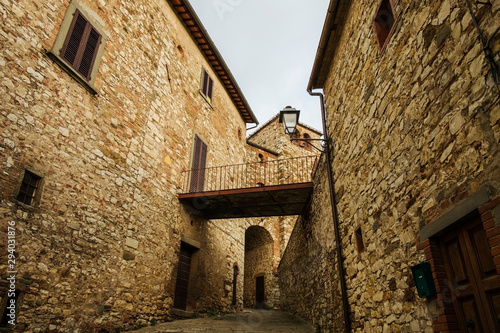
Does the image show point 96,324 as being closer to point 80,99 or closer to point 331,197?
point 80,99

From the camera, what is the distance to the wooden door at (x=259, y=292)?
17156 millimetres

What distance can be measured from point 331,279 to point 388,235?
2.83m

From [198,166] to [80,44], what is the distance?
4.94 metres

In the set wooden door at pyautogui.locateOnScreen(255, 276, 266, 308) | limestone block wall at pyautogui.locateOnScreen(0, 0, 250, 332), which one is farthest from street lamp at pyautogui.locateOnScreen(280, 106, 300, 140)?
wooden door at pyautogui.locateOnScreen(255, 276, 266, 308)

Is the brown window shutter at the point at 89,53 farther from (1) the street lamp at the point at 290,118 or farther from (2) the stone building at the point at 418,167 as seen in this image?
(2) the stone building at the point at 418,167

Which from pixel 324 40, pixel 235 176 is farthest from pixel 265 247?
pixel 324 40

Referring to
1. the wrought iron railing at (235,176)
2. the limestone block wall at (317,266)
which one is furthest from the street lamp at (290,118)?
the wrought iron railing at (235,176)

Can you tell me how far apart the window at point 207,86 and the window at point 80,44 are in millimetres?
4838

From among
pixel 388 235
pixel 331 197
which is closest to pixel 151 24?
pixel 331 197

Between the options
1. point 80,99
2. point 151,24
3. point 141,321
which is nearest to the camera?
point 80,99

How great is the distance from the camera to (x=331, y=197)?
6.36 m

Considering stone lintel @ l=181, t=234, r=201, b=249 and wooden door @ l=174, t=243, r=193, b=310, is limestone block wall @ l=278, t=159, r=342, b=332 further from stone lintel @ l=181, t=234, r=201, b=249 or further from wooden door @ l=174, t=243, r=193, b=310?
wooden door @ l=174, t=243, r=193, b=310

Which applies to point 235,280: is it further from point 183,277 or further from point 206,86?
point 206,86

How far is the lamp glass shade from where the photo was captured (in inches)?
263
